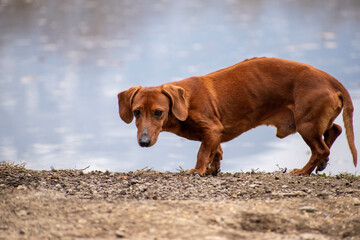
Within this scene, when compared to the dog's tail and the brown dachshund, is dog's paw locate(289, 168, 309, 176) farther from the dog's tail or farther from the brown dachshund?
the dog's tail

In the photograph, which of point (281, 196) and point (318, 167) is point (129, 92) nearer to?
point (281, 196)

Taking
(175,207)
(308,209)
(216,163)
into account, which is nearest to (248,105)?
(216,163)

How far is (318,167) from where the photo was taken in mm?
6602

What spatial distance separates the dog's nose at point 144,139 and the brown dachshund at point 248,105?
8.3 inches

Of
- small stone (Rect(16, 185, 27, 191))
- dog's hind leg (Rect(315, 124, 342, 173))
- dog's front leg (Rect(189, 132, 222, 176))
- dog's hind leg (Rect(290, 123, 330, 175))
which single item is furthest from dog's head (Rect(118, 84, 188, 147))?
dog's hind leg (Rect(315, 124, 342, 173))

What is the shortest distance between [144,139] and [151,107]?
385mm

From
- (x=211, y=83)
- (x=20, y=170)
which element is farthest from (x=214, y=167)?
(x=20, y=170)

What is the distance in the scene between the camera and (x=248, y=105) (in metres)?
6.38

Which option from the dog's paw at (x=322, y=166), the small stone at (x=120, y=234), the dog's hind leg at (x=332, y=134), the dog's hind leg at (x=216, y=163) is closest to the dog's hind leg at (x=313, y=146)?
the dog's paw at (x=322, y=166)

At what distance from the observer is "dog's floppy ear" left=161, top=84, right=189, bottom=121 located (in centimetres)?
587

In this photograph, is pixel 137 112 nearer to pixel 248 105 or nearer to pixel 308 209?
pixel 248 105

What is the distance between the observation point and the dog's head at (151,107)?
18.6 ft

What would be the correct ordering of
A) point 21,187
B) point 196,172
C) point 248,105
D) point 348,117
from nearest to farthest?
1. point 21,187
2. point 196,172
3. point 348,117
4. point 248,105

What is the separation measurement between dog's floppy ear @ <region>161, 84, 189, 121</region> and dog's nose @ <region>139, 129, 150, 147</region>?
1.47ft
